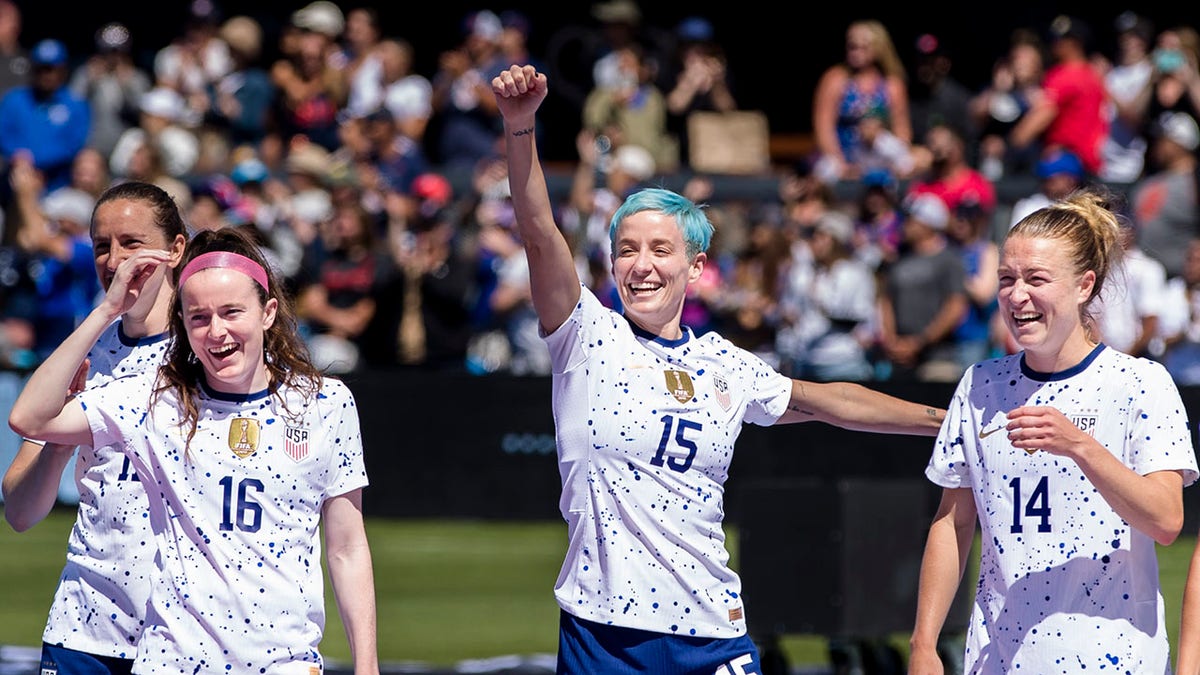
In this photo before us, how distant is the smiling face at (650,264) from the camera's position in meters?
5.18

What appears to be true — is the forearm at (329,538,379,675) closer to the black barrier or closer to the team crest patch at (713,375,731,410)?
the team crest patch at (713,375,731,410)

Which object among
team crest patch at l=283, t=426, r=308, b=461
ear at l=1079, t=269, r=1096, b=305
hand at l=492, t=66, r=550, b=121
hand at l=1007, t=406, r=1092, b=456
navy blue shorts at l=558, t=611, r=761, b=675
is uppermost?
hand at l=492, t=66, r=550, b=121

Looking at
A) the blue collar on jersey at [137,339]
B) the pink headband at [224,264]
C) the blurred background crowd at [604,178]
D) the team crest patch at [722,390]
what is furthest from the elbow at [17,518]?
the blurred background crowd at [604,178]

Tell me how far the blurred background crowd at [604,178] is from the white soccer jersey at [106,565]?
21.2 ft

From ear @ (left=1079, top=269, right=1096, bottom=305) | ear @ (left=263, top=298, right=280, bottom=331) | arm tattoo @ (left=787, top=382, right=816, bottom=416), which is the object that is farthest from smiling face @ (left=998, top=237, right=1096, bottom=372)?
ear @ (left=263, top=298, right=280, bottom=331)

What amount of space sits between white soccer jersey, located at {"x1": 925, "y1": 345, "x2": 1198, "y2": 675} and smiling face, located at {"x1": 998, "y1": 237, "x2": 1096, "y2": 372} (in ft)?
0.34

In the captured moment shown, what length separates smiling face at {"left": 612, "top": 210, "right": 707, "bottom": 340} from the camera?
5180 millimetres

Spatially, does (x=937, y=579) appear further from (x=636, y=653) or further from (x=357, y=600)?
(x=357, y=600)

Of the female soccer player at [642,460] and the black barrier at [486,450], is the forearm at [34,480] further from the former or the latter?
the black barrier at [486,450]

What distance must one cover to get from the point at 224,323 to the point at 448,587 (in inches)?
279

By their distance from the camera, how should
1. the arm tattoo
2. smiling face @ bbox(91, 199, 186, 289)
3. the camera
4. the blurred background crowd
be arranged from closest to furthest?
smiling face @ bbox(91, 199, 186, 289), the arm tattoo, the blurred background crowd, the camera

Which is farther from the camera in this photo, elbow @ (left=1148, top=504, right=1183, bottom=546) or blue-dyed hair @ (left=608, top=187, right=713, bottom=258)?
blue-dyed hair @ (left=608, top=187, right=713, bottom=258)

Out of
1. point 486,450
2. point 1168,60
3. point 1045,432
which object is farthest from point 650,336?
point 1168,60

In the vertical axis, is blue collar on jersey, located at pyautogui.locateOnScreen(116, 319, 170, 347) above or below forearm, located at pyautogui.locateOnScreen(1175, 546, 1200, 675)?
above
